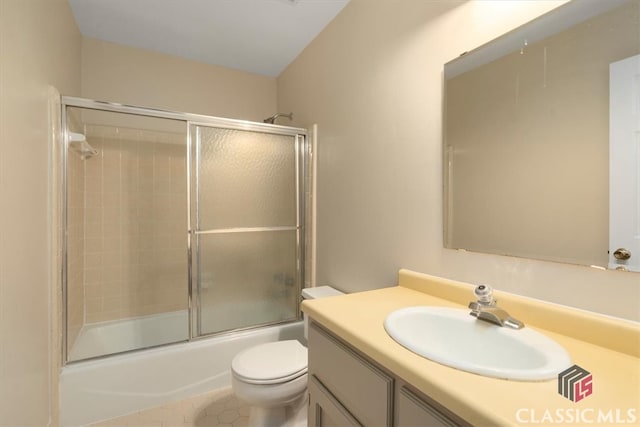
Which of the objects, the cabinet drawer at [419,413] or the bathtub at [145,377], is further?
the bathtub at [145,377]

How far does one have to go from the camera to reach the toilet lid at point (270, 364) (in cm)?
A: 142

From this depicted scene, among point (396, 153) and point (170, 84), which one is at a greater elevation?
point (170, 84)

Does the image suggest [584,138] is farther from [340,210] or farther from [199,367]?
[199,367]

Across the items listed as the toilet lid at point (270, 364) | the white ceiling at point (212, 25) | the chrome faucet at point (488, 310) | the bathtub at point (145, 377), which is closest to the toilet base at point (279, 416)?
the toilet lid at point (270, 364)

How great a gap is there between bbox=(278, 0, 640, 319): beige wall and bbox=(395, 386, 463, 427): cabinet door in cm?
59

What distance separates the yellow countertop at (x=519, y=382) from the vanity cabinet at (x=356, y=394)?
46 millimetres

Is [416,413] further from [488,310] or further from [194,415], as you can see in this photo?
[194,415]

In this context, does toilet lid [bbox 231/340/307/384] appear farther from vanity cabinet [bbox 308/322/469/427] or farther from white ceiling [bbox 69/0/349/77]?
white ceiling [bbox 69/0/349/77]

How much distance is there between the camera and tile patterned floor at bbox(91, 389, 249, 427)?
168 cm

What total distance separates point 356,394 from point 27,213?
1552mm

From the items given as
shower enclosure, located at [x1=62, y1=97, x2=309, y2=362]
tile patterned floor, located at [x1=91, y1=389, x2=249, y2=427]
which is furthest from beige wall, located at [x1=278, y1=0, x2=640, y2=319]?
tile patterned floor, located at [x1=91, y1=389, x2=249, y2=427]

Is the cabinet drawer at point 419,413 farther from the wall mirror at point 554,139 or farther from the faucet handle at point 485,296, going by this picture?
the wall mirror at point 554,139

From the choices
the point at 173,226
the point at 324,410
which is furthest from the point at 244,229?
the point at 324,410

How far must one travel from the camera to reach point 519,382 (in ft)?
1.97
